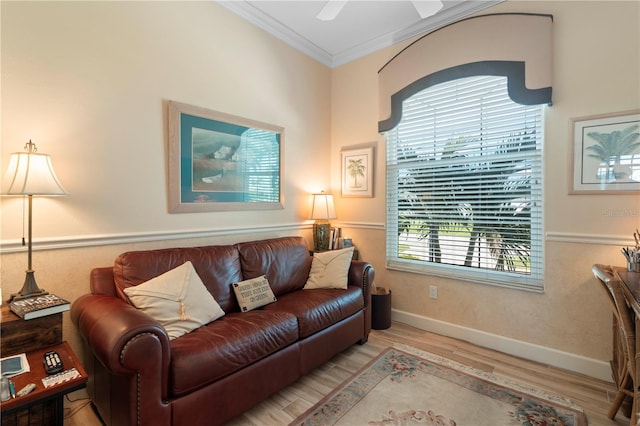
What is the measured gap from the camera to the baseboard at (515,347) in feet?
7.44

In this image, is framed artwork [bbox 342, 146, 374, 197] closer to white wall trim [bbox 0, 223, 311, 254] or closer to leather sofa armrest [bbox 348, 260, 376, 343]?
leather sofa armrest [bbox 348, 260, 376, 343]

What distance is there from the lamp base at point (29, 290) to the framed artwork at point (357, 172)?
9.18 feet

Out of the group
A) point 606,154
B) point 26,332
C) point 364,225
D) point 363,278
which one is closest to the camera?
point 26,332

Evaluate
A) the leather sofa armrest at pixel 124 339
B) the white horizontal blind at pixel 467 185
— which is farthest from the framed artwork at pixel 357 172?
the leather sofa armrest at pixel 124 339

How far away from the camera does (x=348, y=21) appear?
9.94 ft

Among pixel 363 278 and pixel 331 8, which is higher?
pixel 331 8

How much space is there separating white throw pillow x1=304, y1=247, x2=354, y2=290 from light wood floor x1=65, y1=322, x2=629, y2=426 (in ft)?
1.94

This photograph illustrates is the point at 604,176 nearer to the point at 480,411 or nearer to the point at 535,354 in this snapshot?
the point at 535,354

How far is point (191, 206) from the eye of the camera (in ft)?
8.25

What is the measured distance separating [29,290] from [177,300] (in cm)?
75

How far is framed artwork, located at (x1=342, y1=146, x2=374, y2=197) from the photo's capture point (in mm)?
3473

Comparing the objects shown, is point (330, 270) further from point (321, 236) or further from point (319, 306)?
point (321, 236)

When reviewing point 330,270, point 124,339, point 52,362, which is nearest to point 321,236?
point 330,270

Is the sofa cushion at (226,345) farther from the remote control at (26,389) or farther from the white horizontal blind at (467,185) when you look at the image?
the white horizontal blind at (467,185)
